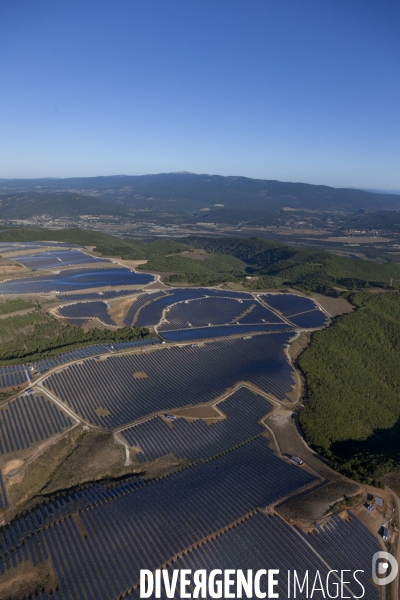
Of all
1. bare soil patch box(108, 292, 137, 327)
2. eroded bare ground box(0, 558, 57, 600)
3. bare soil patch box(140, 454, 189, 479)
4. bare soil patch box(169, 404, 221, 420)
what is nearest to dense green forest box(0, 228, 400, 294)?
bare soil patch box(108, 292, 137, 327)

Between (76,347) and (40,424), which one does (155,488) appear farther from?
(76,347)

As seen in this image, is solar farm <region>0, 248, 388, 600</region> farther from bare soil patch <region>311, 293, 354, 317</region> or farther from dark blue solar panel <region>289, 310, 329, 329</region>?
bare soil patch <region>311, 293, 354, 317</region>

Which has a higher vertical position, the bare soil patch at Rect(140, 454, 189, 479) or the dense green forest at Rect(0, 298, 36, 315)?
the dense green forest at Rect(0, 298, 36, 315)

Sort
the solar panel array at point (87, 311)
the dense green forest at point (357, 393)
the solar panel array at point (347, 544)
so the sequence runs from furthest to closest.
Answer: the solar panel array at point (87, 311) < the dense green forest at point (357, 393) < the solar panel array at point (347, 544)

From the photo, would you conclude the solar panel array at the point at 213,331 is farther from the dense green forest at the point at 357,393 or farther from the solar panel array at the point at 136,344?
the dense green forest at the point at 357,393

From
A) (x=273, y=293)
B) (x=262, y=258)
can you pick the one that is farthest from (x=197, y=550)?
(x=262, y=258)

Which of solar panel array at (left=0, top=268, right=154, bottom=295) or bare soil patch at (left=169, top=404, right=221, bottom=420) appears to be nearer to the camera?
bare soil patch at (left=169, top=404, right=221, bottom=420)

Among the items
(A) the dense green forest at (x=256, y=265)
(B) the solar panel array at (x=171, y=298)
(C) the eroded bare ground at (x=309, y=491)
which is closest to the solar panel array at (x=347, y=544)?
(C) the eroded bare ground at (x=309, y=491)
